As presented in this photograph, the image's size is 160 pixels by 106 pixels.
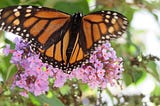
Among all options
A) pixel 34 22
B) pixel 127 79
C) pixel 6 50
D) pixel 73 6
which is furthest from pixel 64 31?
pixel 127 79

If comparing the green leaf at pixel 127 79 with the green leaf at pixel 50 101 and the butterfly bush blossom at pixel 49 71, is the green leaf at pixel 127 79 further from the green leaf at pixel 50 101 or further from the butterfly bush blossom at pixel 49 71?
the green leaf at pixel 50 101

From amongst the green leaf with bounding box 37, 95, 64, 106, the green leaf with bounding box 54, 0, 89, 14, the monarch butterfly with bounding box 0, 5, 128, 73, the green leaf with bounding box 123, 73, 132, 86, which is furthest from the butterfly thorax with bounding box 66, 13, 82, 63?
the green leaf with bounding box 123, 73, 132, 86

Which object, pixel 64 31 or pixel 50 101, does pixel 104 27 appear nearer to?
pixel 64 31

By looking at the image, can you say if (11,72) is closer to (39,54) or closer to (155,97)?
(39,54)

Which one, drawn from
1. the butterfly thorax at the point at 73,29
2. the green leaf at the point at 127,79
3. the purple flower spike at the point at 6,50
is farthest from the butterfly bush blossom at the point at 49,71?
the green leaf at the point at 127,79

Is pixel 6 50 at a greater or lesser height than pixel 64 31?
lesser

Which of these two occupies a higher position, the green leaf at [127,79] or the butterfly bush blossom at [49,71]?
the butterfly bush blossom at [49,71]

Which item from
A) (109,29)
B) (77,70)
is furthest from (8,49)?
(109,29)
